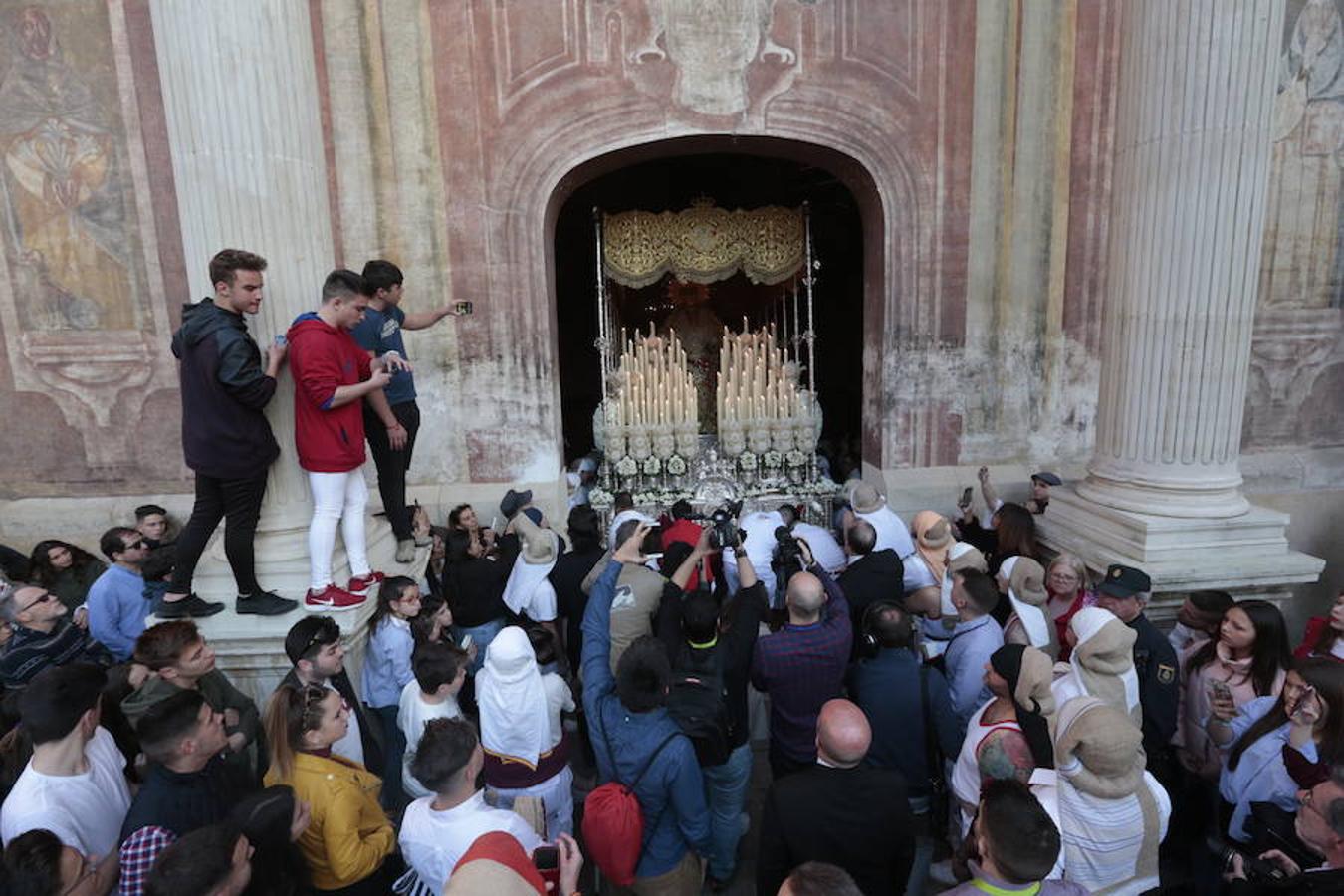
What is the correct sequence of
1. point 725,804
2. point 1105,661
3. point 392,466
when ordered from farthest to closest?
point 392,466 < point 725,804 < point 1105,661

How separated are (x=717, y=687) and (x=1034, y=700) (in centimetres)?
109

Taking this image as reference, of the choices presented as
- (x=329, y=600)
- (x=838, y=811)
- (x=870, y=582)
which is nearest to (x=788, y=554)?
(x=870, y=582)

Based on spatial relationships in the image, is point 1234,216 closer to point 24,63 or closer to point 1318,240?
point 1318,240

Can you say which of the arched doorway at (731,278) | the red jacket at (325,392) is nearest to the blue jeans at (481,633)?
the red jacket at (325,392)

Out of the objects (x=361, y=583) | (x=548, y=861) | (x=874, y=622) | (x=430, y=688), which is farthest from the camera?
(x=361, y=583)

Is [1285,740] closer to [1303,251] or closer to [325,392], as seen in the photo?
[325,392]

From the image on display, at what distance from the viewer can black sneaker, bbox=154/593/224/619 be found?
3.91 m

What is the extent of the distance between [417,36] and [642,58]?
6.24 feet

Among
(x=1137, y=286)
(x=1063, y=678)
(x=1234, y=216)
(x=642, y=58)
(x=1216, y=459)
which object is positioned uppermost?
(x=642, y=58)

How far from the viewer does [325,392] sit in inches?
149

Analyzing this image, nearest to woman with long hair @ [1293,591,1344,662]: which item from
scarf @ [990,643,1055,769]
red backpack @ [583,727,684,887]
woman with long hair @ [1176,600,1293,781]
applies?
woman with long hair @ [1176,600,1293,781]

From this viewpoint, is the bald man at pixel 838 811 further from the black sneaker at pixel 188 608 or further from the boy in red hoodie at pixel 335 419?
the black sneaker at pixel 188 608

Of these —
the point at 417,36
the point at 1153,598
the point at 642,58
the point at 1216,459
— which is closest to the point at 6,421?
the point at 417,36

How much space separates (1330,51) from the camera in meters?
6.55
